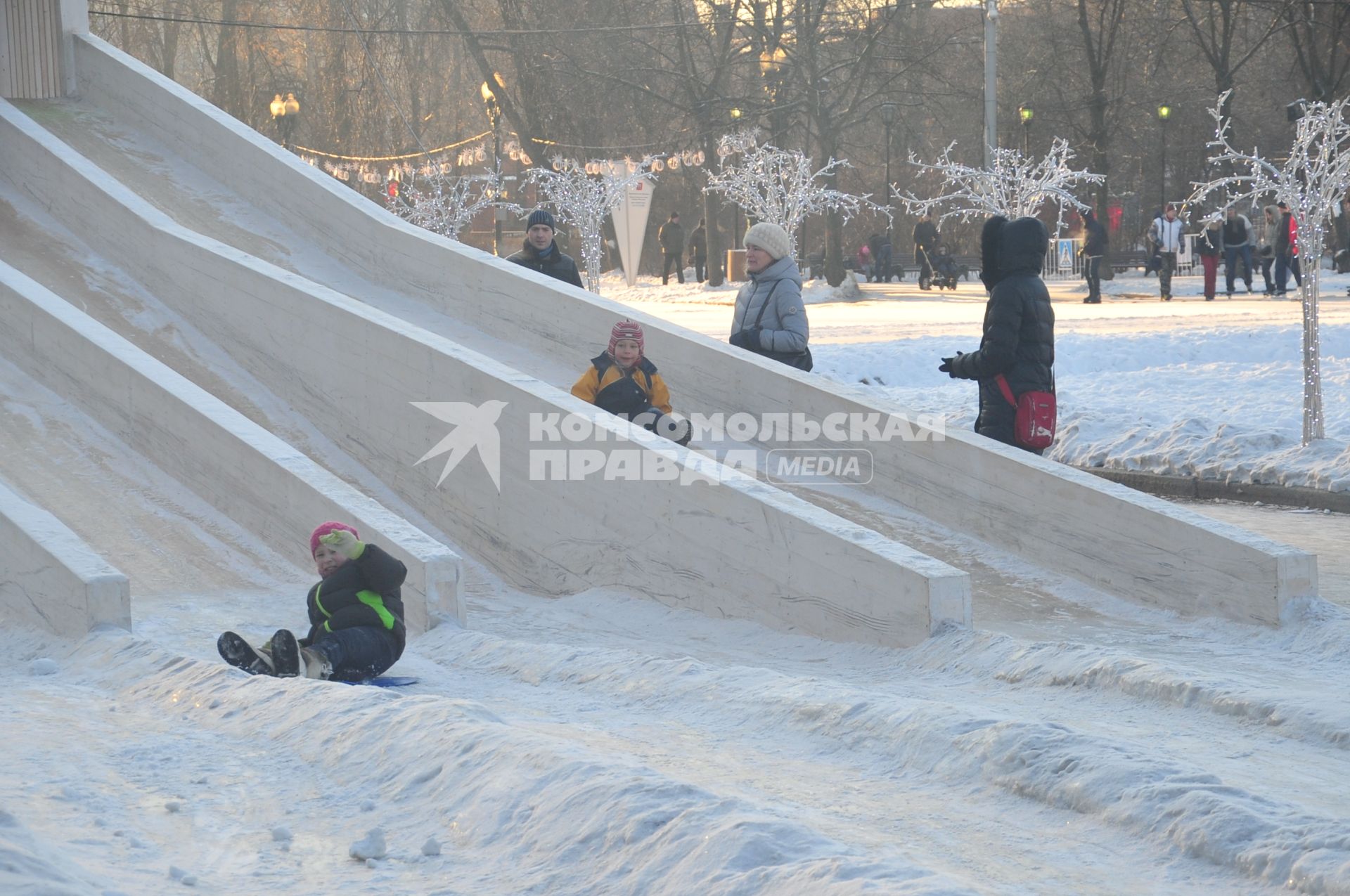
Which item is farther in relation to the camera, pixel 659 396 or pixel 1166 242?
pixel 1166 242

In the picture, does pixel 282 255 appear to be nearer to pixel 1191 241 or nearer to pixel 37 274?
pixel 37 274

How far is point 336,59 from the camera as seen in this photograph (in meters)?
39.5

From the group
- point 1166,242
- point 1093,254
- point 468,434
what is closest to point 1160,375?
point 468,434

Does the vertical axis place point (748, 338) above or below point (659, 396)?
above

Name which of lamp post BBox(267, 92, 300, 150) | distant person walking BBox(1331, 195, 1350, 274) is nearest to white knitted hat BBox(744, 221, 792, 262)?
distant person walking BBox(1331, 195, 1350, 274)

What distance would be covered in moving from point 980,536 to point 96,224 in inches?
323

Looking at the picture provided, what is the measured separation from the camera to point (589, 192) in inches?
1308

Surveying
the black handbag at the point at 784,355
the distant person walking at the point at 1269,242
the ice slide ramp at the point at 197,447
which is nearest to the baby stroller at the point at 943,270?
the distant person walking at the point at 1269,242

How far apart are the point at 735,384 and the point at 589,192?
929 inches

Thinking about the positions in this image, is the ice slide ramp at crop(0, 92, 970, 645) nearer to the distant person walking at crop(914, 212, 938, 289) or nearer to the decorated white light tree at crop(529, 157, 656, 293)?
the decorated white light tree at crop(529, 157, 656, 293)

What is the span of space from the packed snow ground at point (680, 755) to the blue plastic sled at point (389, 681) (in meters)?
0.07

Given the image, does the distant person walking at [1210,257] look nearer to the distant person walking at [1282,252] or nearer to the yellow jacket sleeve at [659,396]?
the distant person walking at [1282,252]

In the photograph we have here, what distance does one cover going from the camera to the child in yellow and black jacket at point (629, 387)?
28.6ft

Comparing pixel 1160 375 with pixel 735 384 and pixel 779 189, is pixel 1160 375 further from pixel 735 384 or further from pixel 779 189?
pixel 779 189
